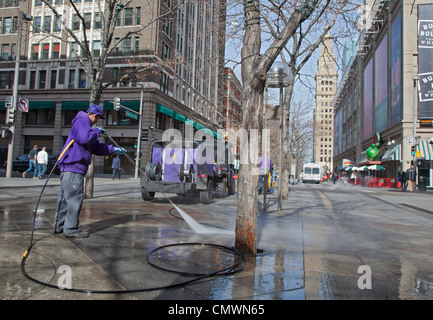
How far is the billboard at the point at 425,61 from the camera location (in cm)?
2875

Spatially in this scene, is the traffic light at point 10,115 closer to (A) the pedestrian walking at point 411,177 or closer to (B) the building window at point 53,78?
(B) the building window at point 53,78

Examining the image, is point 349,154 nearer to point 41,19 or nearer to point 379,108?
point 379,108

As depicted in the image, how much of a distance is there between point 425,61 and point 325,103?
94391 millimetres

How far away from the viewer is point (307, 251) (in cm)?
477

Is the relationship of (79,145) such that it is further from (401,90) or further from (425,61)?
(401,90)

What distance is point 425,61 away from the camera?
94.9 ft

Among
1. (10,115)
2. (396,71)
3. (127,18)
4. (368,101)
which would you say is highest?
(127,18)

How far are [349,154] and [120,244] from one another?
72.7m

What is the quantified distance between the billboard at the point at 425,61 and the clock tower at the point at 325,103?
761 cm

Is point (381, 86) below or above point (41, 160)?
above

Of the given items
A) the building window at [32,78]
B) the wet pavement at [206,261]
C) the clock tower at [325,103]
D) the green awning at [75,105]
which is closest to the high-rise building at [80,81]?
the green awning at [75,105]

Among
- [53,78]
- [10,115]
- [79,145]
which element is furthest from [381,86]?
[79,145]
